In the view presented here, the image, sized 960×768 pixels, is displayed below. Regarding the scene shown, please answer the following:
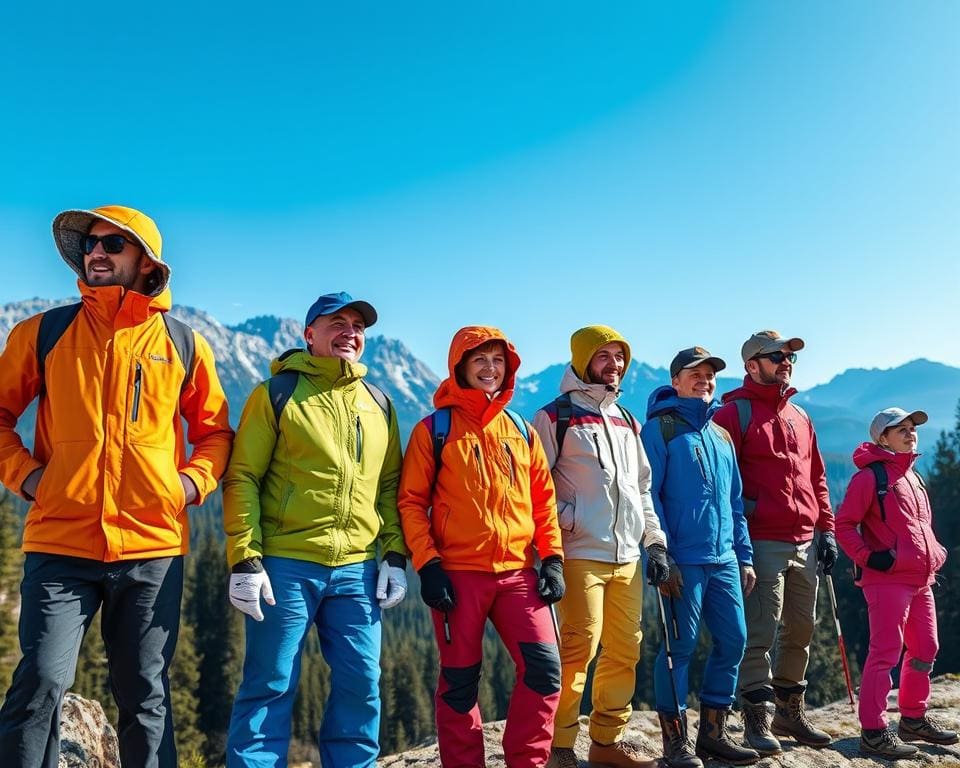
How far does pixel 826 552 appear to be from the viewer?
6598mm

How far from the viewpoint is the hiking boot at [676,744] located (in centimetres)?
531

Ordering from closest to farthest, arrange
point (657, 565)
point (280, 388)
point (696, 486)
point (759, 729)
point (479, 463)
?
point (280, 388)
point (479, 463)
point (657, 565)
point (696, 486)
point (759, 729)

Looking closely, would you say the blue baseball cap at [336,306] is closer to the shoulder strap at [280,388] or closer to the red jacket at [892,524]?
the shoulder strap at [280,388]

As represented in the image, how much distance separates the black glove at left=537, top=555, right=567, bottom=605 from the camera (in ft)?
15.7

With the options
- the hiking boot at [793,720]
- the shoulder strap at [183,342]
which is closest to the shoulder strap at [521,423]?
the shoulder strap at [183,342]

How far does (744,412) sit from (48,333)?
18.9 ft

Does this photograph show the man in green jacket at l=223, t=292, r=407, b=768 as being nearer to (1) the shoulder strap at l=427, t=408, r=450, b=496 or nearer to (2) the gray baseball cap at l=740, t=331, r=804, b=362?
(1) the shoulder strap at l=427, t=408, r=450, b=496

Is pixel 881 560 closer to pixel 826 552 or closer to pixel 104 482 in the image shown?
pixel 826 552

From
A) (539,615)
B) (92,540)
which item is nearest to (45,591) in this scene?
(92,540)

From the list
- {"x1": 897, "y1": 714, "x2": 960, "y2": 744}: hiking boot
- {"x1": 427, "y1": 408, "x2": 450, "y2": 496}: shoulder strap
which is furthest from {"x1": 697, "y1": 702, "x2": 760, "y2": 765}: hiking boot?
{"x1": 427, "y1": 408, "x2": 450, "y2": 496}: shoulder strap

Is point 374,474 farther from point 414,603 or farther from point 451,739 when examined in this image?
point 414,603

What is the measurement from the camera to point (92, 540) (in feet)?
12.0

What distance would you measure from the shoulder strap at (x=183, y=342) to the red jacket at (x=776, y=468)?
4847 mm

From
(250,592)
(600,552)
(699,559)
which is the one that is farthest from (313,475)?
(699,559)
